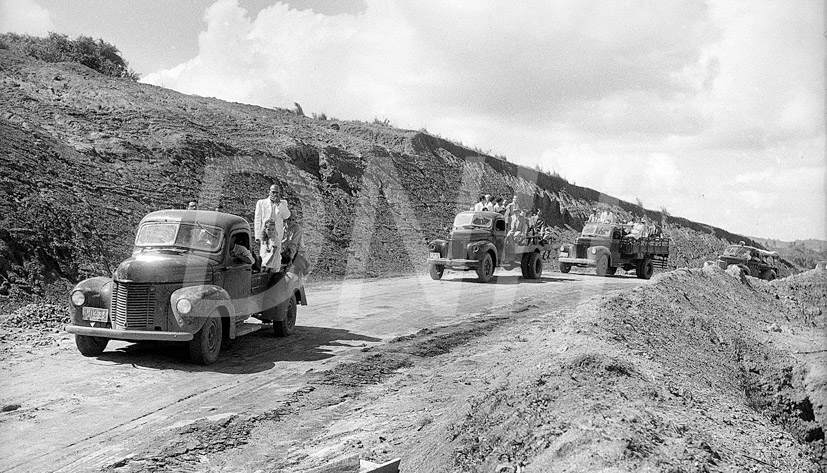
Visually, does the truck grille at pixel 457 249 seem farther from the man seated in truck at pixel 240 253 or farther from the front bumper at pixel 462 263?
the man seated in truck at pixel 240 253

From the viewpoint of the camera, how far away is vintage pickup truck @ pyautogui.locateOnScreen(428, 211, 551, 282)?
20.1 metres

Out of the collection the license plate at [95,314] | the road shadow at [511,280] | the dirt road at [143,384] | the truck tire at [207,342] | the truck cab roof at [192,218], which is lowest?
the dirt road at [143,384]

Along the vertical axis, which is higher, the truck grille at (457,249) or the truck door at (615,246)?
the truck door at (615,246)

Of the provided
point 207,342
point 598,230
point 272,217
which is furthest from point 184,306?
point 598,230

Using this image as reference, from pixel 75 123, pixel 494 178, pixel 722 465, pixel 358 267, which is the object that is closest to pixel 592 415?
pixel 722 465

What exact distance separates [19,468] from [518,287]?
1515 centimetres

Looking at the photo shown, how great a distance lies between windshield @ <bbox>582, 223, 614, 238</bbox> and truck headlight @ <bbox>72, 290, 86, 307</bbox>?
20.3 m

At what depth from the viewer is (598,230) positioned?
26234 mm

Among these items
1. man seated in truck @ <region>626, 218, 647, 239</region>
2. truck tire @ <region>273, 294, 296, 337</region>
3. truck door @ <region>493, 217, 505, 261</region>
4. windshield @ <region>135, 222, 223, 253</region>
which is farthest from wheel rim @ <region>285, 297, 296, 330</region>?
man seated in truck @ <region>626, 218, 647, 239</region>

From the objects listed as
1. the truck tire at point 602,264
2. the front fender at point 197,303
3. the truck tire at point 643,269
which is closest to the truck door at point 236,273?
the front fender at point 197,303

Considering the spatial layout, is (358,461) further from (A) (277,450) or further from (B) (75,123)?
(B) (75,123)

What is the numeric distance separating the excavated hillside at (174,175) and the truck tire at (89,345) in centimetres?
392

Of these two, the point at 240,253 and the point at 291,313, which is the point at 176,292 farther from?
the point at 291,313

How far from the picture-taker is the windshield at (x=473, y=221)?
20.9m
